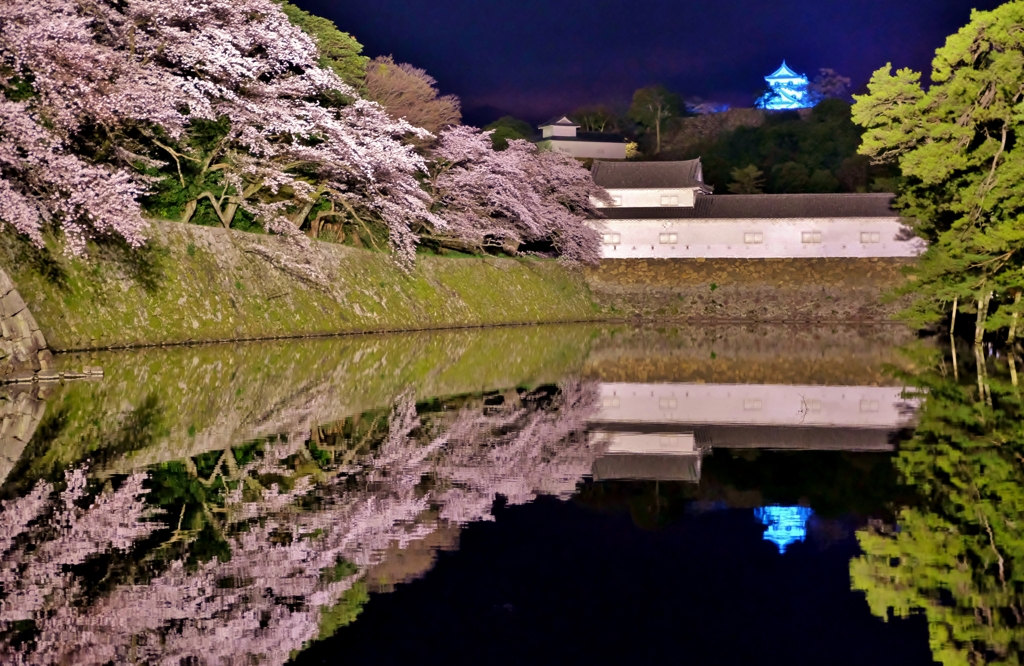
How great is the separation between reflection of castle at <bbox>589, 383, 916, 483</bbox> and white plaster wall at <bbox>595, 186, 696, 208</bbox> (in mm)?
39519

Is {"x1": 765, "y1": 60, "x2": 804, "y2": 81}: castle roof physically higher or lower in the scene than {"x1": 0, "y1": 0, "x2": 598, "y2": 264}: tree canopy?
higher

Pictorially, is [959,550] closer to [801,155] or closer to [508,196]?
[508,196]

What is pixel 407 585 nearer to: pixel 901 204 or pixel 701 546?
pixel 701 546

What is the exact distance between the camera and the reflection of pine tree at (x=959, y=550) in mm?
5008

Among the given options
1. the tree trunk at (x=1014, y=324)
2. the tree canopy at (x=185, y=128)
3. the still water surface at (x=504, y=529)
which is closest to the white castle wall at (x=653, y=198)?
the tree canopy at (x=185, y=128)

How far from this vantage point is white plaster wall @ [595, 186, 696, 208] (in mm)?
56656

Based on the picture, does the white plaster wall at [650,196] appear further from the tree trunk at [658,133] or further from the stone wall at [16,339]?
the tree trunk at [658,133]

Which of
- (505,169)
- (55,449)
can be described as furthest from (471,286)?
(55,449)

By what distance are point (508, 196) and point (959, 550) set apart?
41.4 meters

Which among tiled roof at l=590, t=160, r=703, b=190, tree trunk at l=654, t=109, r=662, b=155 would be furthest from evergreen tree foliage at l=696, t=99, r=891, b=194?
tiled roof at l=590, t=160, r=703, b=190

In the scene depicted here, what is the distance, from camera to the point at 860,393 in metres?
16.8

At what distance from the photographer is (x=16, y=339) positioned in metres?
17.3

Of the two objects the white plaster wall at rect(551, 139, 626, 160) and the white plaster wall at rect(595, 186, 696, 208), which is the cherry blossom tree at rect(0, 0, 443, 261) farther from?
the white plaster wall at rect(551, 139, 626, 160)

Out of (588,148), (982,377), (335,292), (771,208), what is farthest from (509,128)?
(982,377)
